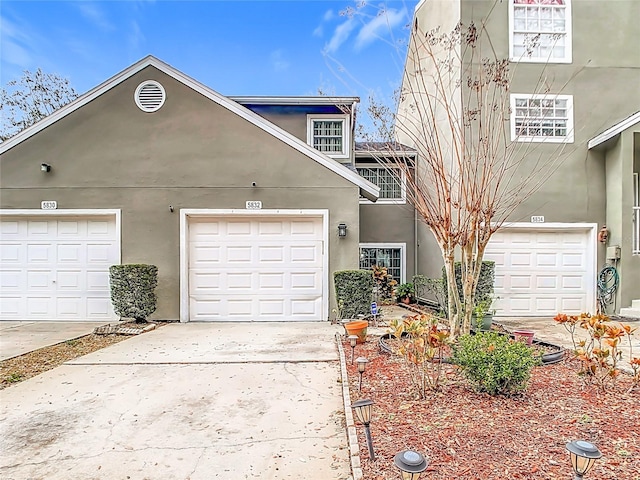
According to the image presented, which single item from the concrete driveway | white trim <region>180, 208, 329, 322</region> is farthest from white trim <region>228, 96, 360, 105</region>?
the concrete driveway

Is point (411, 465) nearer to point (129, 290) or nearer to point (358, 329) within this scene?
point (358, 329)

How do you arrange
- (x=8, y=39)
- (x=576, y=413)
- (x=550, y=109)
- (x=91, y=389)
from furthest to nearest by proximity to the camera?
(x=8, y=39) → (x=550, y=109) → (x=91, y=389) → (x=576, y=413)

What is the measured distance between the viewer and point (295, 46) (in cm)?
1199

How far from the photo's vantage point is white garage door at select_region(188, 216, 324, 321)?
8758mm

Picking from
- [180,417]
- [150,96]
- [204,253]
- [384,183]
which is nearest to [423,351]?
[180,417]

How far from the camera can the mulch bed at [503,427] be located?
2574 millimetres

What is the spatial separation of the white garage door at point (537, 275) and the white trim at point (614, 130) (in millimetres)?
2122

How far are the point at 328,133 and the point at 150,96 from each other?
4.92 meters

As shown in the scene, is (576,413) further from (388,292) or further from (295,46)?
(295,46)

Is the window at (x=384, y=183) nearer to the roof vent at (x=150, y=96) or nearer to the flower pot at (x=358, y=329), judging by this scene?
the roof vent at (x=150, y=96)

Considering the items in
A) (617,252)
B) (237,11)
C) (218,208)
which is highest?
(237,11)

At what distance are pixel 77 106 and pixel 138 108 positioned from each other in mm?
1305

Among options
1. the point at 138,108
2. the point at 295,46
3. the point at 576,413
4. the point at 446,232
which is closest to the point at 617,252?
the point at 446,232

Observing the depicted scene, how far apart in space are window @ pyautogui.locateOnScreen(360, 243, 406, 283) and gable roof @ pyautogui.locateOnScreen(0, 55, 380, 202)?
3639mm
